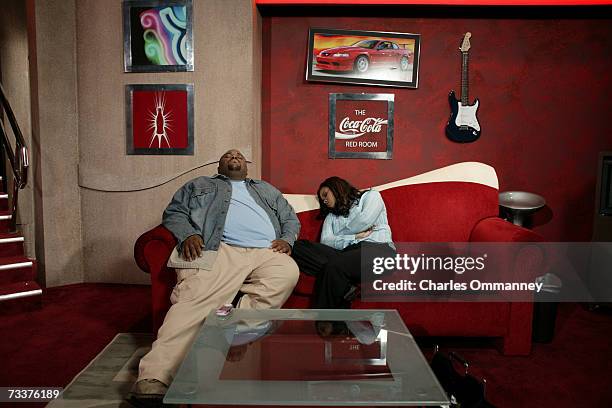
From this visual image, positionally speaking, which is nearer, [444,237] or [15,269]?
[444,237]

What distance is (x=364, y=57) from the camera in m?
3.99

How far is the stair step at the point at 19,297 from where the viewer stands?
3.18 m

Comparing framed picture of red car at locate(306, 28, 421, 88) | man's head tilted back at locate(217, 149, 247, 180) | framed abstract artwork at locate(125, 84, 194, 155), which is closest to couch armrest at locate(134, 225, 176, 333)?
man's head tilted back at locate(217, 149, 247, 180)

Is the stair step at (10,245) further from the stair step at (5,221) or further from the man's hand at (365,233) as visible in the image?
the man's hand at (365,233)

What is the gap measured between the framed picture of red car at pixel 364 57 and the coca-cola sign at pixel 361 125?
0.14 m

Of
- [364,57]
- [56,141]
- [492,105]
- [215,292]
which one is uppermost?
[364,57]

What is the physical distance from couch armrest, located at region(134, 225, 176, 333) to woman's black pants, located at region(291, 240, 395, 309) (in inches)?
→ 26.4

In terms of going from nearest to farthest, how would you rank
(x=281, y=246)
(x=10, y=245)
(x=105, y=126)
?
(x=281, y=246) < (x=10, y=245) < (x=105, y=126)

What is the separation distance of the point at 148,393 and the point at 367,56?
304 cm

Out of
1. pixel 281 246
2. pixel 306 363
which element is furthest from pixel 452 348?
pixel 306 363

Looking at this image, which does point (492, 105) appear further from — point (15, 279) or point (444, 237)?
point (15, 279)

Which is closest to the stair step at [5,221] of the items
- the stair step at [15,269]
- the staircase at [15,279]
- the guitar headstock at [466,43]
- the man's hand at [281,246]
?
the staircase at [15,279]

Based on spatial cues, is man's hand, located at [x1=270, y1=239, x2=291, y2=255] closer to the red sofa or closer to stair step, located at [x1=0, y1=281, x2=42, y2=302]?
the red sofa

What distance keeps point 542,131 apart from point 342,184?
2.07m
